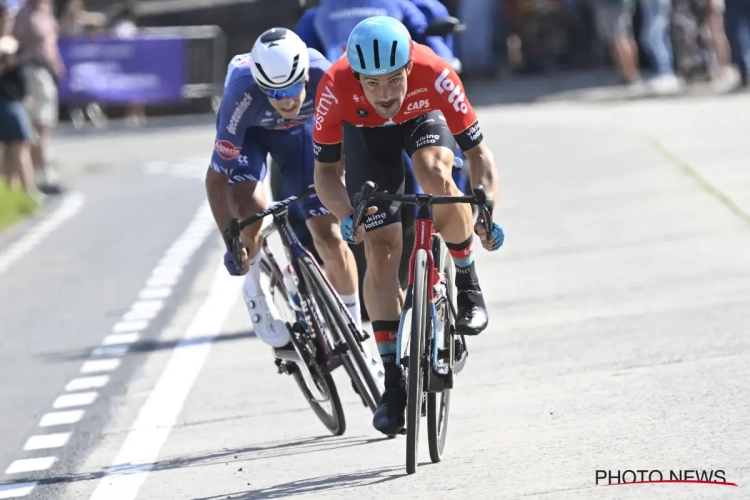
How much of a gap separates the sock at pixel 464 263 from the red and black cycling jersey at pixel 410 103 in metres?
0.47

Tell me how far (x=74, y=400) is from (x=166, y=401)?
2.16 ft

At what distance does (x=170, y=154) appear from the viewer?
2070 centimetres

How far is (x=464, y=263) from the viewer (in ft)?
22.7

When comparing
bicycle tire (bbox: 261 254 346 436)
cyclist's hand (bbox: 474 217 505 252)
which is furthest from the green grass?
cyclist's hand (bbox: 474 217 505 252)

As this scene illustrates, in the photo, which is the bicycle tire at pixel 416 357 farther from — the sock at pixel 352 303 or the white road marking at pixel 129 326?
the white road marking at pixel 129 326

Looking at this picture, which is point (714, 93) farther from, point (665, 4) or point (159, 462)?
point (159, 462)

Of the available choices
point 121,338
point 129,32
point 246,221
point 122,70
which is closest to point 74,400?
point 121,338

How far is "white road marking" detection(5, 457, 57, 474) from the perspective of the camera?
7605mm

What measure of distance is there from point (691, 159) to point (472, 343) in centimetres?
669

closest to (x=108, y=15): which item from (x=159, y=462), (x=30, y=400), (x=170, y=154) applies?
(x=170, y=154)

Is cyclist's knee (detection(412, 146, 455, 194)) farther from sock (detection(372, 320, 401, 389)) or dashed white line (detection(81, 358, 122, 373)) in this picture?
dashed white line (detection(81, 358, 122, 373))

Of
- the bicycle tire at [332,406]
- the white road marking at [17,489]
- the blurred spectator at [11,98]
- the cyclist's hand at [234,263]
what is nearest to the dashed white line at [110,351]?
the bicycle tire at [332,406]

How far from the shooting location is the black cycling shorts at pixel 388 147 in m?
6.86

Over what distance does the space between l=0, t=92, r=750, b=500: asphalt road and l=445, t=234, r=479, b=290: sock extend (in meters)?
0.77
